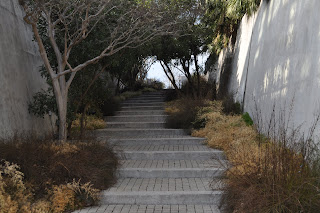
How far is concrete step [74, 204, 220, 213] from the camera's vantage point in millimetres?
4535

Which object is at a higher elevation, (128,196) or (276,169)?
(276,169)

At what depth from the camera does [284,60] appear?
6.15 metres

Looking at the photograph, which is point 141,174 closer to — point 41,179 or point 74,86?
point 41,179

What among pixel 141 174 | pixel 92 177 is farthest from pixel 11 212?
pixel 141 174

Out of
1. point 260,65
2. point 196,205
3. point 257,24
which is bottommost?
point 196,205

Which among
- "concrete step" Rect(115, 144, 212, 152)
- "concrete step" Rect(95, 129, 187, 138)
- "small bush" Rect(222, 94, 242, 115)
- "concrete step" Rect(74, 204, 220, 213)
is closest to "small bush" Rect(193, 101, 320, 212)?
"concrete step" Rect(74, 204, 220, 213)

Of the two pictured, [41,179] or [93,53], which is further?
[93,53]

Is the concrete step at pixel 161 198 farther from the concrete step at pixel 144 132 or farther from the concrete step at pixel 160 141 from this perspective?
the concrete step at pixel 144 132

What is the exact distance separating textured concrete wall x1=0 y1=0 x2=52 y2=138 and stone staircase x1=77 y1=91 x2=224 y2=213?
2093 millimetres

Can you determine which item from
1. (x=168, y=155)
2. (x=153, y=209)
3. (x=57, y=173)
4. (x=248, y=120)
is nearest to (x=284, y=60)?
(x=248, y=120)

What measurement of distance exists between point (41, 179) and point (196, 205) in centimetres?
226

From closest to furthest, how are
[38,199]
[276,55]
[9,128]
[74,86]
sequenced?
1. [38,199]
2. [9,128]
3. [276,55]
4. [74,86]

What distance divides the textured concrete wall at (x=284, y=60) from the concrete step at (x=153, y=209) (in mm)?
1754

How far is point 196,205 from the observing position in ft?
15.6
